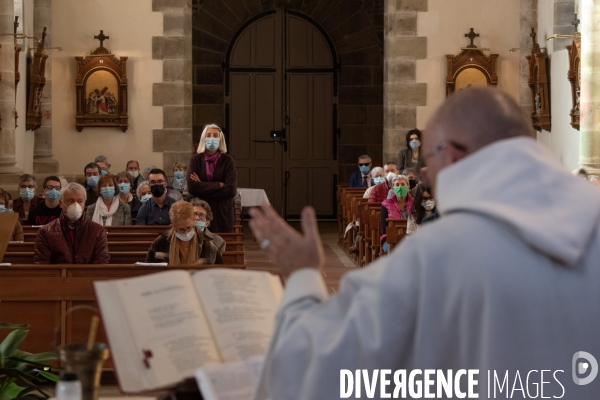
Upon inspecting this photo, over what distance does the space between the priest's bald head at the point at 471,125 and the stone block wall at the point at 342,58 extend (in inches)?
584

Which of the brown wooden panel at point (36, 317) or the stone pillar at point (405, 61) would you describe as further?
the stone pillar at point (405, 61)

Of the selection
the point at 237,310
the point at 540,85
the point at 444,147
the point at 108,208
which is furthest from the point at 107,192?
the point at 444,147

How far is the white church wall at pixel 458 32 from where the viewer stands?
13375 millimetres

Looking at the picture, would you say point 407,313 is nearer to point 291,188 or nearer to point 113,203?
point 113,203

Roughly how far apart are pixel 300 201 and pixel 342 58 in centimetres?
259

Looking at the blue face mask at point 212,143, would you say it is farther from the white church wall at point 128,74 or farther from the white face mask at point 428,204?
the white church wall at point 128,74

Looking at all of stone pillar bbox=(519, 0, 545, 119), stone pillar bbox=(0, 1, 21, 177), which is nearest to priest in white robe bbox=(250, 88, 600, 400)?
stone pillar bbox=(0, 1, 21, 177)

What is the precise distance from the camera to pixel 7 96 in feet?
37.1

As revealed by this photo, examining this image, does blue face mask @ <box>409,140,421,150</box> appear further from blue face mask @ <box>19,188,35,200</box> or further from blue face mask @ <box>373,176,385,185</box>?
blue face mask @ <box>19,188,35,200</box>

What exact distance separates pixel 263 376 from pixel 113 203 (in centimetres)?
769

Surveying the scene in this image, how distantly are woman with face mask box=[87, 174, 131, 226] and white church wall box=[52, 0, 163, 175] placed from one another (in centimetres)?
411

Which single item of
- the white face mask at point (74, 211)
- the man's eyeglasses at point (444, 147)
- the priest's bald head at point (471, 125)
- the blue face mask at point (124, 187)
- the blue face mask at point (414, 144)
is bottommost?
the white face mask at point (74, 211)

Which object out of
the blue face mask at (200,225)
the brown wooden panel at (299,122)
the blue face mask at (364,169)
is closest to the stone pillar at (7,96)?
the blue face mask at (364,169)

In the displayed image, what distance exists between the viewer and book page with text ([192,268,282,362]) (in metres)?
2.00
